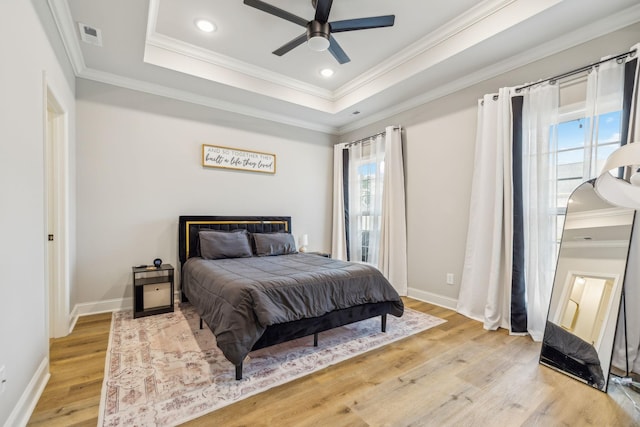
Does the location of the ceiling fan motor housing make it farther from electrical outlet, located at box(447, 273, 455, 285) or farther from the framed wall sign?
electrical outlet, located at box(447, 273, 455, 285)

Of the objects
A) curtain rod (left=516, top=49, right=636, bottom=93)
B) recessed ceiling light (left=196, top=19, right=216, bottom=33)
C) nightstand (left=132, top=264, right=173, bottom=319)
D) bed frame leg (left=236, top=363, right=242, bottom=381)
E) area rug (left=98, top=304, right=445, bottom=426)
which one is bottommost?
area rug (left=98, top=304, right=445, bottom=426)

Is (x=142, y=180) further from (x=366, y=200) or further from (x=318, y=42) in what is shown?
(x=366, y=200)

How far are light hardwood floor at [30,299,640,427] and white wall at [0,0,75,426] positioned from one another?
0.92 feet

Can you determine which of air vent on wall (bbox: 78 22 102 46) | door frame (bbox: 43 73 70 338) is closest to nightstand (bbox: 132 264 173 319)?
door frame (bbox: 43 73 70 338)

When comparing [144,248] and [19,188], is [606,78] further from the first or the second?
[144,248]

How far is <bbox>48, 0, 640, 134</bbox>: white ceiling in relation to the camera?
8.08 feet

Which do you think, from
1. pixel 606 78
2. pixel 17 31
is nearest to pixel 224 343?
pixel 17 31

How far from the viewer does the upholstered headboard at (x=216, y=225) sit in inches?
151

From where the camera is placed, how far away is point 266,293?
2217 millimetres

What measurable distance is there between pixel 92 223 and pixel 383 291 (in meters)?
3.34

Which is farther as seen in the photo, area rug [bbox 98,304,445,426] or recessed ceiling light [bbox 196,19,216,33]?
recessed ceiling light [bbox 196,19,216,33]

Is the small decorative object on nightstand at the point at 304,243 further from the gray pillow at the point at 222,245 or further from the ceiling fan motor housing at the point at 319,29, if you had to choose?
the ceiling fan motor housing at the point at 319,29

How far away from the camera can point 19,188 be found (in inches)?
64.3

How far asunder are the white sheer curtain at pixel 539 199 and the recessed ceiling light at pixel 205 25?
3204 mm
